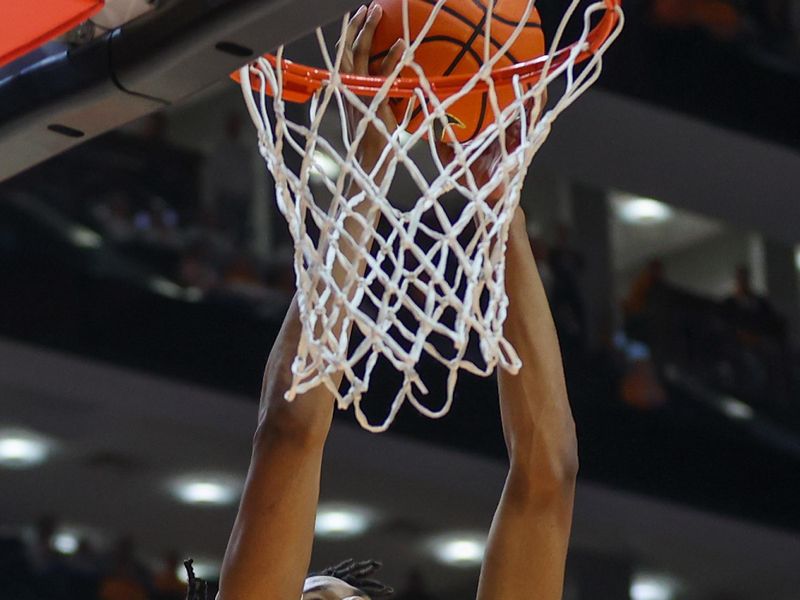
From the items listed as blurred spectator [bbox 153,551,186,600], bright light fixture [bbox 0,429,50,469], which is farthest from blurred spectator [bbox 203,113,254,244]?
blurred spectator [bbox 153,551,186,600]

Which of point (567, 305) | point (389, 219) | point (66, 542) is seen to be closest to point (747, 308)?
point (567, 305)

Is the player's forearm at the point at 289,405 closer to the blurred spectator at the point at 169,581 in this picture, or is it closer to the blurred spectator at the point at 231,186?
the blurred spectator at the point at 169,581

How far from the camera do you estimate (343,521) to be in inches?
263

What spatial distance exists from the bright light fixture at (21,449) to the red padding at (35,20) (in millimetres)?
4624

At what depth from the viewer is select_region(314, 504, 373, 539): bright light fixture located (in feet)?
21.8

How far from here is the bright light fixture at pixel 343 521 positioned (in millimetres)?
6652

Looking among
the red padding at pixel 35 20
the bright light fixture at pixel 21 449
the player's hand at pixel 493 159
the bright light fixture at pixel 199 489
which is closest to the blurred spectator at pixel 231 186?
the bright light fixture at pixel 199 489

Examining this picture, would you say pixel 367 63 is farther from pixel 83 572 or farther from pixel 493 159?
pixel 83 572

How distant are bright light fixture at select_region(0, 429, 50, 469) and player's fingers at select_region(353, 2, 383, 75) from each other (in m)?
4.25

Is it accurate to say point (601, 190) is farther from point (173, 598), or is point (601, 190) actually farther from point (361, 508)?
point (173, 598)

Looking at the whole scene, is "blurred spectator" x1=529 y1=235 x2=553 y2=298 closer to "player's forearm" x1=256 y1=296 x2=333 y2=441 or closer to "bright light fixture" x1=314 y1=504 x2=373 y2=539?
"bright light fixture" x1=314 y1=504 x2=373 y2=539

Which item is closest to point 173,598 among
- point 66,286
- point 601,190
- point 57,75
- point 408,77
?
point 66,286

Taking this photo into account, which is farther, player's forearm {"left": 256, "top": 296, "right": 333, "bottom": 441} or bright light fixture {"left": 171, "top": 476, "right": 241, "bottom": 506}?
bright light fixture {"left": 171, "top": 476, "right": 241, "bottom": 506}

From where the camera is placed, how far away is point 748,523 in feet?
23.2
